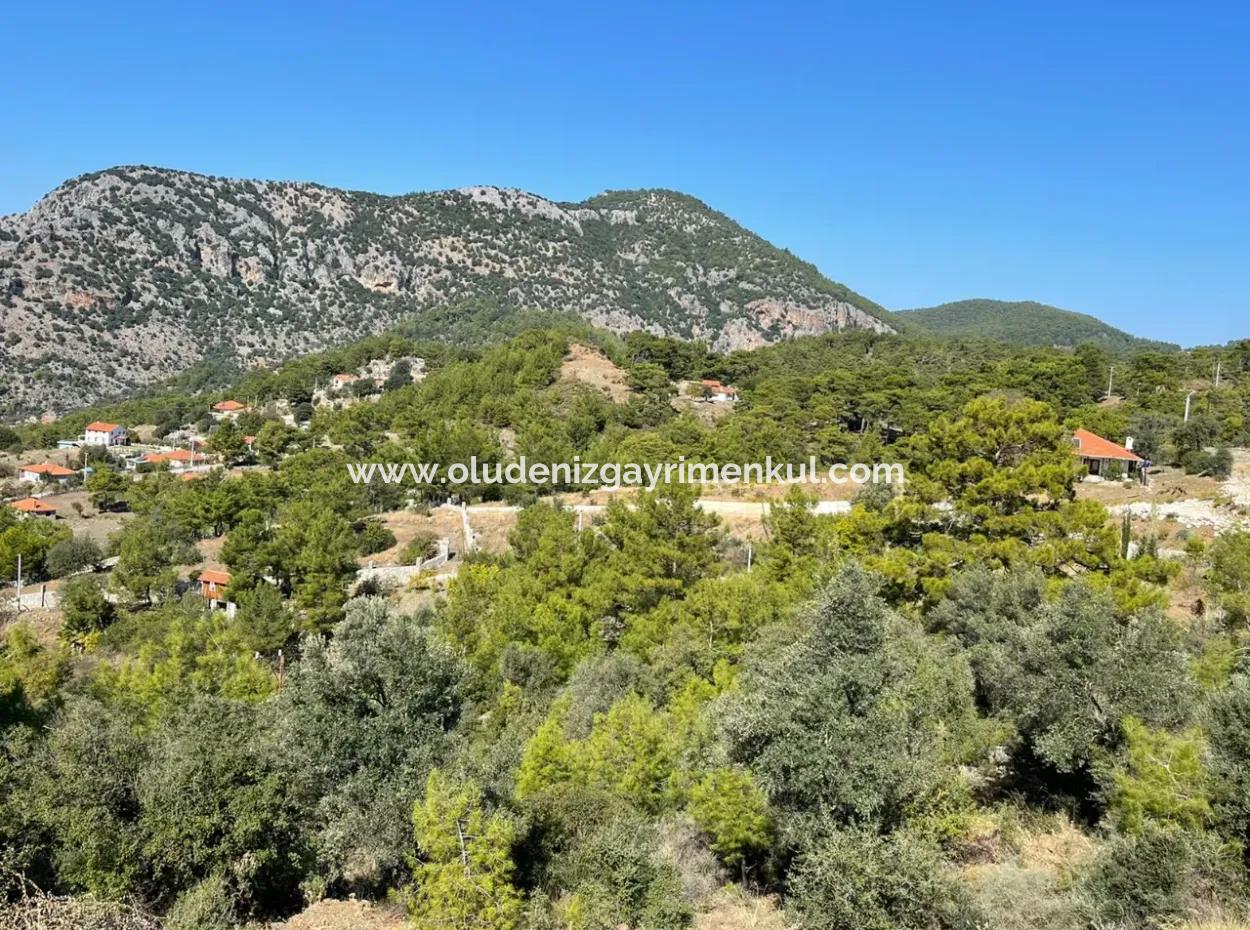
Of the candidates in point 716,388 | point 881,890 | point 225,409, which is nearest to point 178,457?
point 225,409

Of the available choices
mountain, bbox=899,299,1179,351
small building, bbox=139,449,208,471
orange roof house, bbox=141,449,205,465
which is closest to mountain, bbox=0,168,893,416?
mountain, bbox=899,299,1179,351

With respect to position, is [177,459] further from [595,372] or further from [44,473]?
[595,372]

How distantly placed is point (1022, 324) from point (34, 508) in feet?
545

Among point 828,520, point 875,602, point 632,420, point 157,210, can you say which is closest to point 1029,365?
point 632,420

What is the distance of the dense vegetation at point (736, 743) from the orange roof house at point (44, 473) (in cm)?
4457

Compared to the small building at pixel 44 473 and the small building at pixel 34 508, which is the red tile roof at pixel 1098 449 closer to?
the small building at pixel 34 508

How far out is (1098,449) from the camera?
37.2 m

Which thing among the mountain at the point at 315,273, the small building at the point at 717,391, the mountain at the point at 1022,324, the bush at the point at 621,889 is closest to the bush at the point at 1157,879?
the bush at the point at 621,889

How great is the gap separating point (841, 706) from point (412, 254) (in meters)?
138

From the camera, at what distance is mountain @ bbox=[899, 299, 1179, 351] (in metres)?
140

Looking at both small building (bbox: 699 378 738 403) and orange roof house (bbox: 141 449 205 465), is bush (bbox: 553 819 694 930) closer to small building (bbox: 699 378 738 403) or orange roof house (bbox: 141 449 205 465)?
small building (bbox: 699 378 738 403)

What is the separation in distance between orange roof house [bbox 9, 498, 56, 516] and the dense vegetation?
3001cm

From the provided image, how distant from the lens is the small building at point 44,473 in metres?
58.2

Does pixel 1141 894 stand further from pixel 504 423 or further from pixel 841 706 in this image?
pixel 504 423
